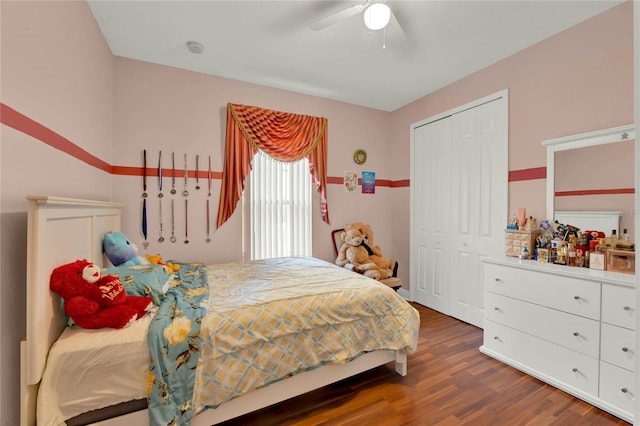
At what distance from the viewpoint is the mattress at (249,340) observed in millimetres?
1172

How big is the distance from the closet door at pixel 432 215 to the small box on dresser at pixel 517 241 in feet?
2.44

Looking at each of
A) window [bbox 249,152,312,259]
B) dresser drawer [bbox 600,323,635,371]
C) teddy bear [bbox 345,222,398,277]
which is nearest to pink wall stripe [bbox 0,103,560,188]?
window [bbox 249,152,312,259]

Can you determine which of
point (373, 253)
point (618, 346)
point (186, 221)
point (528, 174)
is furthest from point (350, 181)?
point (618, 346)

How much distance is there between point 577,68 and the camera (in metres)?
2.14

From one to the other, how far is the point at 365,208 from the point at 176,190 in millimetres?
2506

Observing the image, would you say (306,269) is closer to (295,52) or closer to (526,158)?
(295,52)

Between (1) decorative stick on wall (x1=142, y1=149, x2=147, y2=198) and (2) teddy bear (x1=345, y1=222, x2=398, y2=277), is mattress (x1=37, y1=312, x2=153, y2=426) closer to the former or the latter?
(1) decorative stick on wall (x1=142, y1=149, x2=147, y2=198)

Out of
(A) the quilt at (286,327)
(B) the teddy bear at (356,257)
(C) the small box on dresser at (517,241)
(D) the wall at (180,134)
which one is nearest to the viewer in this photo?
(A) the quilt at (286,327)

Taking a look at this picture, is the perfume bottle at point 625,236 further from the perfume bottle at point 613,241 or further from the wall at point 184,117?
the wall at point 184,117

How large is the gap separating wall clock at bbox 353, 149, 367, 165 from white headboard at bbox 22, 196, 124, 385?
3076 millimetres

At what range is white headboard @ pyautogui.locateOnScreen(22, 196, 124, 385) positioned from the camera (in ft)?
3.56

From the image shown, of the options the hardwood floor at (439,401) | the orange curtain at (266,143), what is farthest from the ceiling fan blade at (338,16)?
the hardwood floor at (439,401)

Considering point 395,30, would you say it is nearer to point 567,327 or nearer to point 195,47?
point 195,47

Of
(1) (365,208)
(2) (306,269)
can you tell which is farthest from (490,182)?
(2) (306,269)
